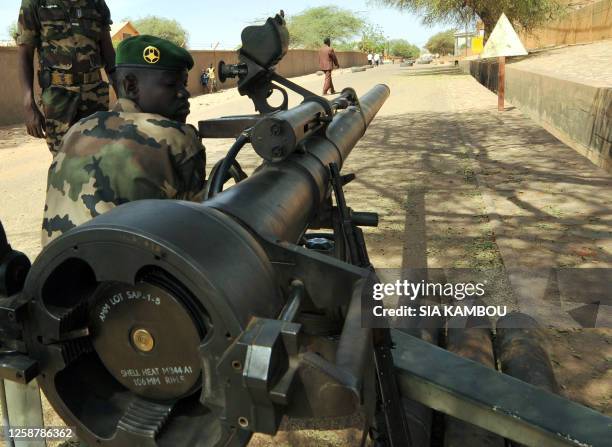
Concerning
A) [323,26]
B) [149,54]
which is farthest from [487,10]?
[323,26]

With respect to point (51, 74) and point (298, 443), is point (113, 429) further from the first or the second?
point (51, 74)

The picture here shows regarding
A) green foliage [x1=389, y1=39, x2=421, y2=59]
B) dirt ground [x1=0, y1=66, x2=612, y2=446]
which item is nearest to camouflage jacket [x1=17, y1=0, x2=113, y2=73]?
dirt ground [x1=0, y1=66, x2=612, y2=446]

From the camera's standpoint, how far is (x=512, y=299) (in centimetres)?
330

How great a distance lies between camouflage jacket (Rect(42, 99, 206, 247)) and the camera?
1965 millimetres

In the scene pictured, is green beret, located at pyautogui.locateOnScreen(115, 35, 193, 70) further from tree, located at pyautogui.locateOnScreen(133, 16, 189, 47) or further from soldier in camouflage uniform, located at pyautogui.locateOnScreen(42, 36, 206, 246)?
tree, located at pyautogui.locateOnScreen(133, 16, 189, 47)

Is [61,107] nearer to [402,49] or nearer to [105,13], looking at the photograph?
[105,13]

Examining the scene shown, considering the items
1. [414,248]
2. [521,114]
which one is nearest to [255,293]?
[414,248]

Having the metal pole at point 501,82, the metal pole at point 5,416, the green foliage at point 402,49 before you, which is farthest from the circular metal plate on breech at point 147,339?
the green foliage at point 402,49

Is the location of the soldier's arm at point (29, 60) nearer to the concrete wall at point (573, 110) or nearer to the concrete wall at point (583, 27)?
the concrete wall at point (573, 110)

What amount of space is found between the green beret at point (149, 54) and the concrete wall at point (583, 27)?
24.8 metres

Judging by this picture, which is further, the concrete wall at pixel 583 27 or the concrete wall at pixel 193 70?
the concrete wall at pixel 583 27

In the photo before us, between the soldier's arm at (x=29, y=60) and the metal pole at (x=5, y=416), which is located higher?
the soldier's arm at (x=29, y=60)

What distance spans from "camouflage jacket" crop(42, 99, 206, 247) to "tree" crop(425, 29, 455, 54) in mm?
113640

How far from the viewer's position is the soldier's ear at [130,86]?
222 centimetres
